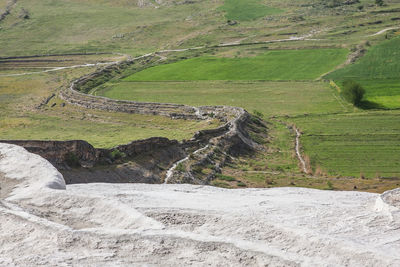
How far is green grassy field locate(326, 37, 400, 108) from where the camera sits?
82.4m

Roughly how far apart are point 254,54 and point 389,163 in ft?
240

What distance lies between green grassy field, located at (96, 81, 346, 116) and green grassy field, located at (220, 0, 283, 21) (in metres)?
78.2

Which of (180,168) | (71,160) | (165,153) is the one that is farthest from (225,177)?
(71,160)

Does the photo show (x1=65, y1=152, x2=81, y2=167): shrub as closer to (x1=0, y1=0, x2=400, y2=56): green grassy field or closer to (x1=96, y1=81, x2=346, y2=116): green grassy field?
(x1=96, y1=81, x2=346, y2=116): green grassy field

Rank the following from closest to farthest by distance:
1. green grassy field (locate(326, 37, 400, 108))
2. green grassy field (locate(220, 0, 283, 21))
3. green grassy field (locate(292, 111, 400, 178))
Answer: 1. green grassy field (locate(292, 111, 400, 178))
2. green grassy field (locate(326, 37, 400, 108))
3. green grassy field (locate(220, 0, 283, 21))

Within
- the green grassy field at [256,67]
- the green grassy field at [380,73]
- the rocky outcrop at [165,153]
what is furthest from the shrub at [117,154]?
the green grassy field at [256,67]

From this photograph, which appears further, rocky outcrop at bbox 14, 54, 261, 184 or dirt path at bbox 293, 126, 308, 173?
dirt path at bbox 293, 126, 308, 173

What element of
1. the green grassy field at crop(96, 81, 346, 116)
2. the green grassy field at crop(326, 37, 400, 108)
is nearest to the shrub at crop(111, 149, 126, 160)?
the green grassy field at crop(96, 81, 346, 116)

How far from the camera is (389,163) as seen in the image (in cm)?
5122

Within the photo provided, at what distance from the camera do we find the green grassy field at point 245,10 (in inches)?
6821

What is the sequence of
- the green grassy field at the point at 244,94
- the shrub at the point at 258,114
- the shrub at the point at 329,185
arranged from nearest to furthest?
the shrub at the point at 329,185 < the shrub at the point at 258,114 < the green grassy field at the point at 244,94

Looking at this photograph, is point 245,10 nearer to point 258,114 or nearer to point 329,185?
point 258,114

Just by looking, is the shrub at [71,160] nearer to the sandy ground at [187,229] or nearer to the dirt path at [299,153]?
the sandy ground at [187,229]

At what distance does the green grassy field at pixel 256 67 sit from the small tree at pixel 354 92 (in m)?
20.5
